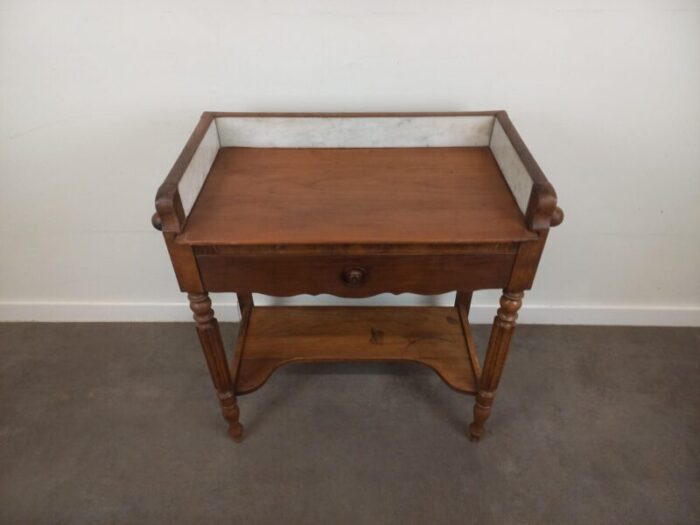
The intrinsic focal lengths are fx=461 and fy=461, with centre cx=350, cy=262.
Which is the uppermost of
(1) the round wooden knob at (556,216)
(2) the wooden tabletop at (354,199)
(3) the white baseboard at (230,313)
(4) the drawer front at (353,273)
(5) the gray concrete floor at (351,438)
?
(1) the round wooden knob at (556,216)

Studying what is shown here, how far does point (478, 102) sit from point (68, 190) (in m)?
1.20

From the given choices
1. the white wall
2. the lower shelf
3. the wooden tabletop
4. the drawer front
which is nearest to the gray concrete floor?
the lower shelf

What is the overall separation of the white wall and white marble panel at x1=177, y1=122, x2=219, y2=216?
0.56 feet

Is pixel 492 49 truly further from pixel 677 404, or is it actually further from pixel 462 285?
pixel 677 404

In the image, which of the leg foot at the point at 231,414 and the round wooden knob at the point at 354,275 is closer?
the round wooden knob at the point at 354,275

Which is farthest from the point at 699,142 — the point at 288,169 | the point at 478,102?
the point at 288,169

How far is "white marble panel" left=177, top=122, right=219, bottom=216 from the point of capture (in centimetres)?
86

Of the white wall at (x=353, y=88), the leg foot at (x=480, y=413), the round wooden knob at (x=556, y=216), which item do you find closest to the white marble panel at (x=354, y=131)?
the white wall at (x=353, y=88)

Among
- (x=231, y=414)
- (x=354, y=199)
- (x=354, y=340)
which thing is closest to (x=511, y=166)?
(x=354, y=199)

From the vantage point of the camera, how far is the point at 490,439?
131 centimetres

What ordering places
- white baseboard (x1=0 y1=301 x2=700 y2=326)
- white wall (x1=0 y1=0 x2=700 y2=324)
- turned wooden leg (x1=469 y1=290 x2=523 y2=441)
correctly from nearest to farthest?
turned wooden leg (x1=469 y1=290 x2=523 y2=441), white wall (x1=0 y1=0 x2=700 y2=324), white baseboard (x1=0 y1=301 x2=700 y2=326)

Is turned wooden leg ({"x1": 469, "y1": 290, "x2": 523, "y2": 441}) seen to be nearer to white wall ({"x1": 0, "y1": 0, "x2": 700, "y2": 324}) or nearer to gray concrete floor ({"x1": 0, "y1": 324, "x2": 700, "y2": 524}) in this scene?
gray concrete floor ({"x1": 0, "y1": 324, "x2": 700, "y2": 524})

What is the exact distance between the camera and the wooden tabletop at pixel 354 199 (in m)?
0.84

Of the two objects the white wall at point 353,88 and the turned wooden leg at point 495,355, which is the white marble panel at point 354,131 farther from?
the turned wooden leg at point 495,355
